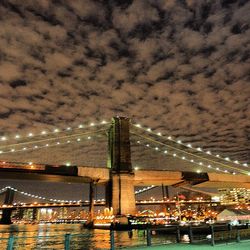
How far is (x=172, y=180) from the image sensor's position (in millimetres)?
57344

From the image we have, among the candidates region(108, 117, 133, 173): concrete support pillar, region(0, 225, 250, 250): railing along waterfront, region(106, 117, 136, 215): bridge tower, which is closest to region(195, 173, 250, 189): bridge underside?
region(108, 117, 133, 173): concrete support pillar

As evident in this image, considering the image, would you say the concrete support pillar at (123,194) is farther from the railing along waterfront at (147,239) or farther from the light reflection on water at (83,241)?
the railing along waterfront at (147,239)

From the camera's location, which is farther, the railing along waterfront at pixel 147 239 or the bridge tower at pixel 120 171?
the bridge tower at pixel 120 171

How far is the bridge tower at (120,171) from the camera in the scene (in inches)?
1724


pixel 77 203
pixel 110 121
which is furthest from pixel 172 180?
pixel 77 203

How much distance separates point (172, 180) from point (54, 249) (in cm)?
4363

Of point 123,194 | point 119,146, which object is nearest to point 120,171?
point 123,194

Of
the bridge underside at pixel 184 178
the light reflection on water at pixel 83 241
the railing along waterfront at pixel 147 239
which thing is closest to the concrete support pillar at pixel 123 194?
the bridge underside at pixel 184 178

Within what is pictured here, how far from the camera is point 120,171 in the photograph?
151 ft

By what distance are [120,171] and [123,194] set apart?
148 inches

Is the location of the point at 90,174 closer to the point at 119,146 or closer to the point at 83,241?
the point at 119,146

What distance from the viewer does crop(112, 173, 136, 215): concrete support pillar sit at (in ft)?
141

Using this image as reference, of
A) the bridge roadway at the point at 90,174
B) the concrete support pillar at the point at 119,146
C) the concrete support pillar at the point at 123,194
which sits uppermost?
the concrete support pillar at the point at 119,146

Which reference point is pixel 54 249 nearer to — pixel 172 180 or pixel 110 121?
pixel 110 121
